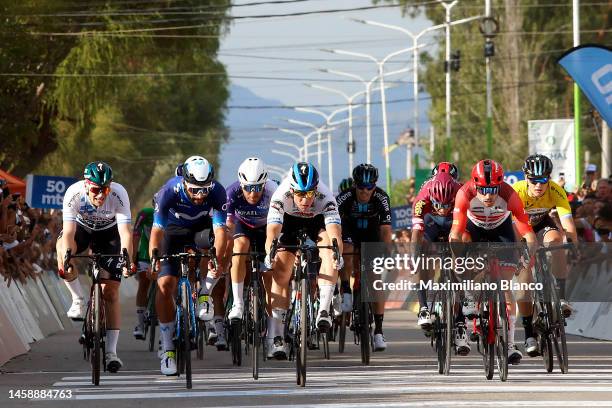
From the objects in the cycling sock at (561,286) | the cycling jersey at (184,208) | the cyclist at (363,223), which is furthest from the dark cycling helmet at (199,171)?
the cycling sock at (561,286)

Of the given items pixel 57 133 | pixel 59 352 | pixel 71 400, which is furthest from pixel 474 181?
pixel 57 133

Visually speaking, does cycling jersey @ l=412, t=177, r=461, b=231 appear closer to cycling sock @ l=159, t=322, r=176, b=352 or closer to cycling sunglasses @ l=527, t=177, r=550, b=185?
cycling sunglasses @ l=527, t=177, r=550, b=185

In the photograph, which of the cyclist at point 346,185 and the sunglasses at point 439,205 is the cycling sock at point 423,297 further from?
the cyclist at point 346,185

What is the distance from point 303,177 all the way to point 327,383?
1.86m

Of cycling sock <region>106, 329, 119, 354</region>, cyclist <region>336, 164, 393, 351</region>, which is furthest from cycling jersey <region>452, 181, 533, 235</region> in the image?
cycling sock <region>106, 329, 119, 354</region>

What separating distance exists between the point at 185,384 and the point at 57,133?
3159 centimetres

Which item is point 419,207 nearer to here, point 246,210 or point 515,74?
point 246,210

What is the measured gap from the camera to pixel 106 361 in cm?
Answer: 1580

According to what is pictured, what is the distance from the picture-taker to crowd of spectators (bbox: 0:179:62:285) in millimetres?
20438

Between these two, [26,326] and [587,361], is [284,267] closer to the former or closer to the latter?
[587,361]

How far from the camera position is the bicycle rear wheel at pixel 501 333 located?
1462 cm

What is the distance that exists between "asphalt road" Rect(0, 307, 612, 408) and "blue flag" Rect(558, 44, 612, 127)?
374cm

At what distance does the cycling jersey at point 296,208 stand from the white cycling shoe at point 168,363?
1.55 m

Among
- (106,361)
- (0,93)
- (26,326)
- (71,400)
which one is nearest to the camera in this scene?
(71,400)
